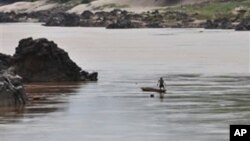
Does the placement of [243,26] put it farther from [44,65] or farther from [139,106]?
[139,106]

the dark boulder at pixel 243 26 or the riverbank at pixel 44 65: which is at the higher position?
the riverbank at pixel 44 65

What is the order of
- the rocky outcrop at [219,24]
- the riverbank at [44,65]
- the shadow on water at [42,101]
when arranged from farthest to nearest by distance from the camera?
the rocky outcrop at [219,24] < the riverbank at [44,65] < the shadow on water at [42,101]

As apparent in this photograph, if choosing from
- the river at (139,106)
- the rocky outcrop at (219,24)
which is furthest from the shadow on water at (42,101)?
the rocky outcrop at (219,24)

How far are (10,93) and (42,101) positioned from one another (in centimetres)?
329

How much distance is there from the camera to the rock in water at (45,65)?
62.5 meters

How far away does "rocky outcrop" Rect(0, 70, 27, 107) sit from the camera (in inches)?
1816

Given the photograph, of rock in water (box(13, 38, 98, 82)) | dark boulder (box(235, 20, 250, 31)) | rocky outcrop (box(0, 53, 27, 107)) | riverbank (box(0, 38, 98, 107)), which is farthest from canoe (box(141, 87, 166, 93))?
dark boulder (box(235, 20, 250, 31))

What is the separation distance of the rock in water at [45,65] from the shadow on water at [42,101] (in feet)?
6.88

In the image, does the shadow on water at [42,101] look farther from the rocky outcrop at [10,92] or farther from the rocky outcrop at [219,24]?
the rocky outcrop at [219,24]

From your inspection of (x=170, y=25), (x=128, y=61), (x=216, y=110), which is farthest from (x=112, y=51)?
(x=170, y=25)

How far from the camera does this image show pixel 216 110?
145ft

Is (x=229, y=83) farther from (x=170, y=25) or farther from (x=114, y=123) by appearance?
(x=170, y=25)

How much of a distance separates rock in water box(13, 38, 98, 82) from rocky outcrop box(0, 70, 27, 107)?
14372mm

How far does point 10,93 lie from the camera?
153ft
